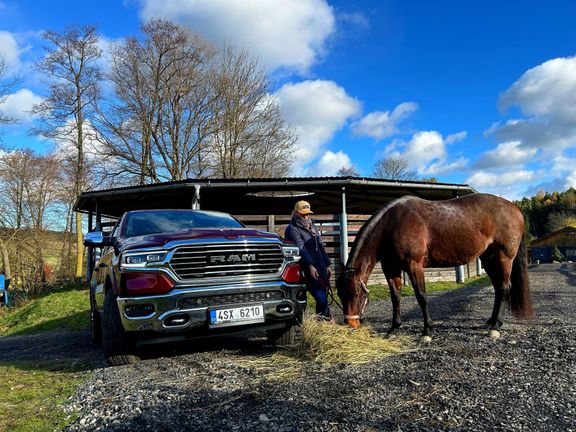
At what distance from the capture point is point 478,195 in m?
5.78

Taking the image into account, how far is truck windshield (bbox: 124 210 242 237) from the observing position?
16.5ft

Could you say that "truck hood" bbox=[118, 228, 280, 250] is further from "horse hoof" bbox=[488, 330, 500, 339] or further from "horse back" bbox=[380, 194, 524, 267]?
"horse hoof" bbox=[488, 330, 500, 339]

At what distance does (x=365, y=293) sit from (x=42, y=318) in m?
8.76

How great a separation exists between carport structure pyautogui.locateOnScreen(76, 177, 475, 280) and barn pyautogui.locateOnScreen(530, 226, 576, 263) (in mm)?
40137

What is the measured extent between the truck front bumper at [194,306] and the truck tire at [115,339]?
296mm

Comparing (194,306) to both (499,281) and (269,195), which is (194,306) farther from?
(269,195)

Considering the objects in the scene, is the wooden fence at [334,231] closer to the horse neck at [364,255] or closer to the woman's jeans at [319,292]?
the woman's jeans at [319,292]

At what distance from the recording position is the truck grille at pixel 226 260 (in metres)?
4.10

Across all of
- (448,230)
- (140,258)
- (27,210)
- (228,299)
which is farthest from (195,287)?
(27,210)

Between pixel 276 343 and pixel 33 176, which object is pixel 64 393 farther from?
pixel 33 176

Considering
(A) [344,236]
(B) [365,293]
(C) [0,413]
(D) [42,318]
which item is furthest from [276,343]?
(D) [42,318]

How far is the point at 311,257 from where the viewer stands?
18.8 ft

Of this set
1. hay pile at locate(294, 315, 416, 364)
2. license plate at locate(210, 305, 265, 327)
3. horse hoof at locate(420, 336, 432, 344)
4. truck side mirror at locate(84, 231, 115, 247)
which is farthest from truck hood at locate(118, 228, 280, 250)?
horse hoof at locate(420, 336, 432, 344)

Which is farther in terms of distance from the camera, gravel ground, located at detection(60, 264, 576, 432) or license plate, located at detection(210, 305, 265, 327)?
license plate, located at detection(210, 305, 265, 327)
